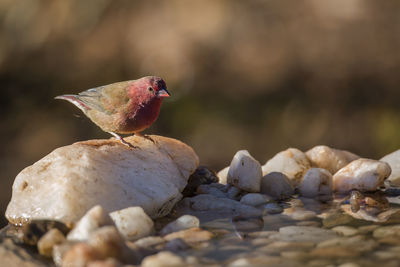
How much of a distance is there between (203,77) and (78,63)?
1555mm

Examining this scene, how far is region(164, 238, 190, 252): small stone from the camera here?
202cm

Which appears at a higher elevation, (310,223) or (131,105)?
(131,105)

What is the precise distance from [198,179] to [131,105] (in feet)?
2.33

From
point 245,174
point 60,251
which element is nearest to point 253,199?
point 245,174

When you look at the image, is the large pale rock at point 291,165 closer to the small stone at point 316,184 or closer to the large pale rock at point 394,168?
the small stone at point 316,184

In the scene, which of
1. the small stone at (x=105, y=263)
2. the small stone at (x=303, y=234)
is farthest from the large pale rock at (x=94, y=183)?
the small stone at (x=303, y=234)

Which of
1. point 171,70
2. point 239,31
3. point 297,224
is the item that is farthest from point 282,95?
point 297,224

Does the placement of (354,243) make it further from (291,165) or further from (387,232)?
(291,165)

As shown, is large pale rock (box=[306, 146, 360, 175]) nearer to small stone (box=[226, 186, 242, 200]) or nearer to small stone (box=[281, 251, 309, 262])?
small stone (box=[226, 186, 242, 200])

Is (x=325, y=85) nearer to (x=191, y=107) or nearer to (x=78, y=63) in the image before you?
(x=191, y=107)

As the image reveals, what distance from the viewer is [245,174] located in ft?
9.92

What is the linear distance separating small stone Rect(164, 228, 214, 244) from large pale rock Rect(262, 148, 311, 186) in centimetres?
126

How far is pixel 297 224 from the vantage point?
2379mm

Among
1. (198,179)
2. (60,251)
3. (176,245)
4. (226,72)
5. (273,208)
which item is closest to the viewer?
(60,251)
